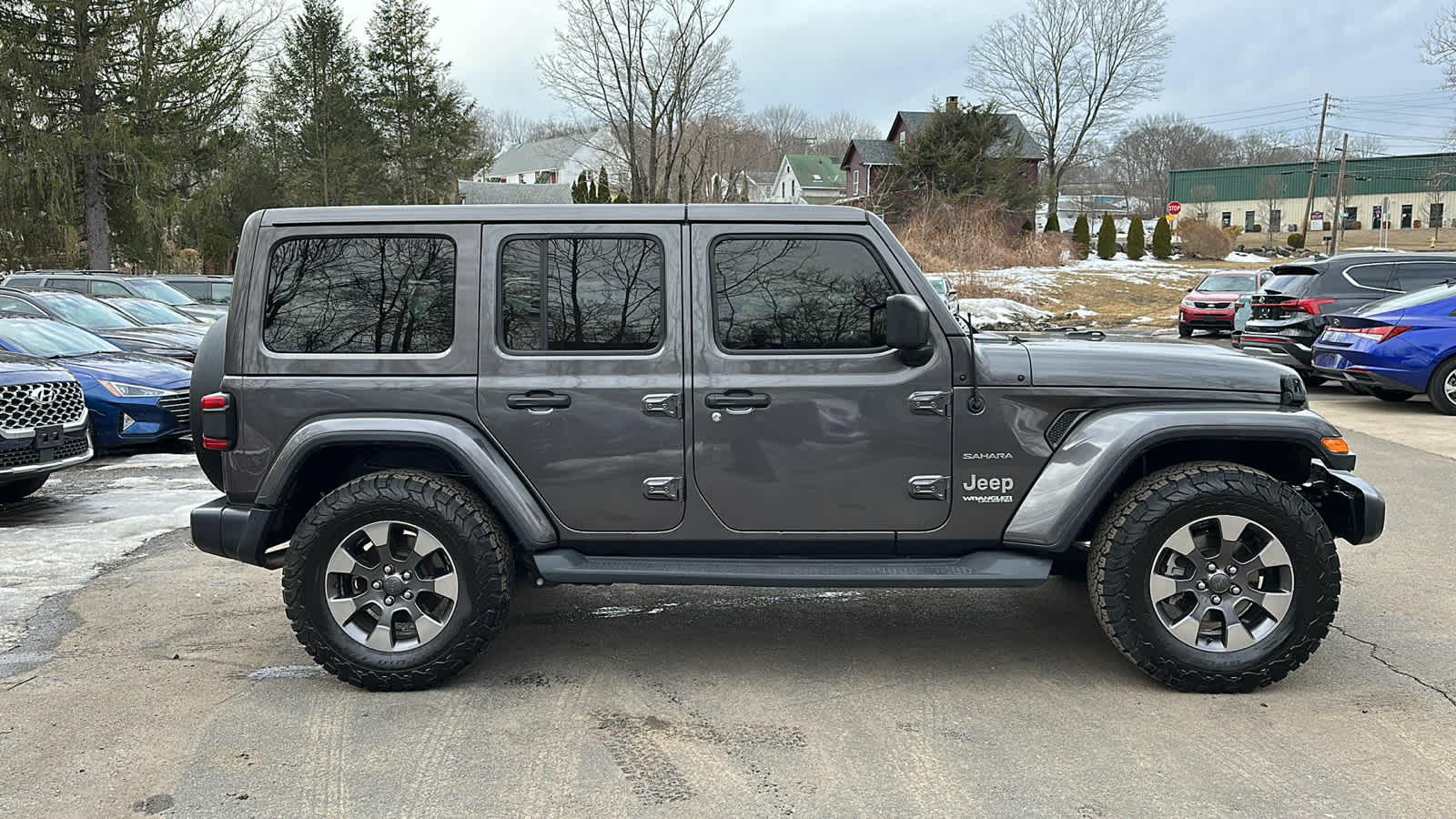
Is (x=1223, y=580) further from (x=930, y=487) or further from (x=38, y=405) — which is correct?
(x=38, y=405)

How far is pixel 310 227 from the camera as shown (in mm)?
4414

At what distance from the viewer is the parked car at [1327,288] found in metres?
14.3

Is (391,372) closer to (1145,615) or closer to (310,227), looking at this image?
(310,227)

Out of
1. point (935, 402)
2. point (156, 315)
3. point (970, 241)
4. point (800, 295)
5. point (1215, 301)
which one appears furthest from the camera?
point (970, 241)

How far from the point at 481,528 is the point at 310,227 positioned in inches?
56.2

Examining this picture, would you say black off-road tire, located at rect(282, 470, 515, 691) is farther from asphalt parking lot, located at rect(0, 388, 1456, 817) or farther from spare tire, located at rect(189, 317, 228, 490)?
spare tire, located at rect(189, 317, 228, 490)

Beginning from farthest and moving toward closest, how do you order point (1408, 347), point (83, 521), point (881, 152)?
point (881, 152) → point (1408, 347) → point (83, 521)

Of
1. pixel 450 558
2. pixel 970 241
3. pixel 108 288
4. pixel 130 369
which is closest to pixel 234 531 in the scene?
pixel 450 558

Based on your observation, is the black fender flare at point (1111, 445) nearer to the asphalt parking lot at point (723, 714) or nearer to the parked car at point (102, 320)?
the asphalt parking lot at point (723, 714)

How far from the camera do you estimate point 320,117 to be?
44344 mm

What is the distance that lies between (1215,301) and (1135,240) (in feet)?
85.9

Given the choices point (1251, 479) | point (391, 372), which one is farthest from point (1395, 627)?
point (391, 372)

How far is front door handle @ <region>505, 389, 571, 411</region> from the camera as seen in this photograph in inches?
168

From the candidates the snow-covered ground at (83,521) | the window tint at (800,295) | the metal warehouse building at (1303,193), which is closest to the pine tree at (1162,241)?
the metal warehouse building at (1303,193)
